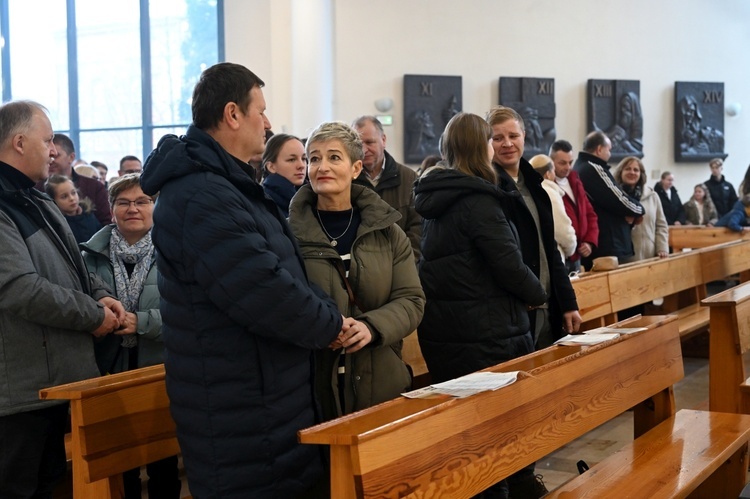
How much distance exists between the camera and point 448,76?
38.8ft

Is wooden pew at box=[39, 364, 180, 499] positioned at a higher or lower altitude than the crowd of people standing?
lower

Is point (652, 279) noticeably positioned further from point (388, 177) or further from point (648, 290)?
point (388, 177)

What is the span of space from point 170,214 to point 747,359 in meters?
5.88

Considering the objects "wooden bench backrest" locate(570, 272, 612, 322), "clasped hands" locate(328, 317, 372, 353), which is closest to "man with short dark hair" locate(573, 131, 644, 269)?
"wooden bench backrest" locate(570, 272, 612, 322)

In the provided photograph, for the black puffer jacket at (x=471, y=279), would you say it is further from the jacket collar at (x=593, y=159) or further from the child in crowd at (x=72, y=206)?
the jacket collar at (x=593, y=159)

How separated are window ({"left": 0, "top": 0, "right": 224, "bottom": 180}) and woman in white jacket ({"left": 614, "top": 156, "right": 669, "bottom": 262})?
7266mm

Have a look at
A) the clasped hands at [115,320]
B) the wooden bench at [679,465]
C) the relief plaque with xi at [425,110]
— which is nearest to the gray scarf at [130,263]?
the clasped hands at [115,320]

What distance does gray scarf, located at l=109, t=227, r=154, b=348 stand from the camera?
3.44 m

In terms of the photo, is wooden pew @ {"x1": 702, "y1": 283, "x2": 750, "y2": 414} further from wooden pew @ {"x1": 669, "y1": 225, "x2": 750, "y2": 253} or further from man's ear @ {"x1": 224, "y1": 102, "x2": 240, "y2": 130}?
wooden pew @ {"x1": 669, "y1": 225, "x2": 750, "y2": 253}

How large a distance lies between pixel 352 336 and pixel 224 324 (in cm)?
42

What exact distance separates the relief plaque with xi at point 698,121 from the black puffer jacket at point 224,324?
1159 cm

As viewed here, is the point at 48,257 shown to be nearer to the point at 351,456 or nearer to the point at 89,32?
the point at 351,456

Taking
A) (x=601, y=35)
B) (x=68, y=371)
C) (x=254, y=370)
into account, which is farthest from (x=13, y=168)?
(x=601, y=35)

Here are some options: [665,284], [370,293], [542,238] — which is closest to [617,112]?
[665,284]
